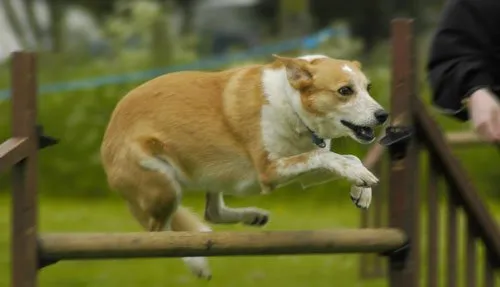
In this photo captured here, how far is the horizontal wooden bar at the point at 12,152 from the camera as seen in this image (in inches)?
156

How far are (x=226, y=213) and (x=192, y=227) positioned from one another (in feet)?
0.42

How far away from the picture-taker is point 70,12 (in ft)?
68.4

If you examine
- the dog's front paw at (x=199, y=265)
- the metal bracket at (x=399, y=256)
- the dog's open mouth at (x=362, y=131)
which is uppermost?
the dog's open mouth at (x=362, y=131)

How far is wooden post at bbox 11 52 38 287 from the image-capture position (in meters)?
4.10

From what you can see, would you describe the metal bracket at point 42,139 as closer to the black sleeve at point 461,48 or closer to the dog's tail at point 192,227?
the dog's tail at point 192,227

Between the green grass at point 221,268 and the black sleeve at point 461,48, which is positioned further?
the green grass at point 221,268

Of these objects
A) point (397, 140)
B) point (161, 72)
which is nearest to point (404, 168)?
point (397, 140)

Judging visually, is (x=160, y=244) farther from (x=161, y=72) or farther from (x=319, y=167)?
(x=161, y=72)

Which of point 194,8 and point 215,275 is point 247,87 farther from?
point 194,8

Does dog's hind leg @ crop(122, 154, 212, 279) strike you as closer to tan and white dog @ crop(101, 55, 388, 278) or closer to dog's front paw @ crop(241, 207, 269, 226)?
tan and white dog @ crop(101, 55, 388, 278)

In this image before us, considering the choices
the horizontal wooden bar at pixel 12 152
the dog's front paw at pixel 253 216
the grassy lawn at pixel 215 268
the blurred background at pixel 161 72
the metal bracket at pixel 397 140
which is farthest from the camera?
the blurred background at pixel 161 72

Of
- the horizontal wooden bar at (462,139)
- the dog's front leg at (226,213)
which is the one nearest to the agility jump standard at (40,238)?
the dog's front leg at (226,213)

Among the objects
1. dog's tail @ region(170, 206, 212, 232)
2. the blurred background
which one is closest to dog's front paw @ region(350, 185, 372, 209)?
the blurred background

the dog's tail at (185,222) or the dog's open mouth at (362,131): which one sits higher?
the dog's open mouth at (362,131)
